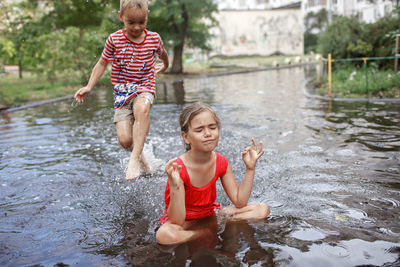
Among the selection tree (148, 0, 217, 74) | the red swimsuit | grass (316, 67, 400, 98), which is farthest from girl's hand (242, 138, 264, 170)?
tree (148, 0, 217, 74)

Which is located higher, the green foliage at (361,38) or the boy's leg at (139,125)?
the green foliage at (361,38)

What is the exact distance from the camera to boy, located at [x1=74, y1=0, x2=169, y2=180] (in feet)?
13.7

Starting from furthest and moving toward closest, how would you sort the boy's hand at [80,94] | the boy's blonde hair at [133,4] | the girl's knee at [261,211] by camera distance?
the boy's hand at [80,94]
the boy's blonde hair at [133,4]
the girl's knee at [261,211]

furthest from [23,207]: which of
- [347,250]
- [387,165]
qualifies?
[387,165]

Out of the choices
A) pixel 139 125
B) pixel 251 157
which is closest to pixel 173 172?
pixel 251 157

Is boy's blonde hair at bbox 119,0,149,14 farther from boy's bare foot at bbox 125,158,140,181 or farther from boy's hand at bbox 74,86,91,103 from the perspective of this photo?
boy's bare foot at bbox 125,158,140,181

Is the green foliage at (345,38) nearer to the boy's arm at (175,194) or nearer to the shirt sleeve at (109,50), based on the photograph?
the shirt sleeve at (109,50)

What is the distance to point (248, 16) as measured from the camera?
42.0 metres

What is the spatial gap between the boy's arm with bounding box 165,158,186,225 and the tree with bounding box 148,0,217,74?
716 inches

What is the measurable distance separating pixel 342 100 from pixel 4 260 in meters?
9.40

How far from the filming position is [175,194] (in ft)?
9.08

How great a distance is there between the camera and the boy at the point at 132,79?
4.17m

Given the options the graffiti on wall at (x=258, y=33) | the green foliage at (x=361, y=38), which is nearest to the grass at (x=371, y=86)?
the green foliage at (x=361, y=38)

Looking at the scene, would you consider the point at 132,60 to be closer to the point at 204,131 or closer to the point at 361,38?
the point at 204,131
